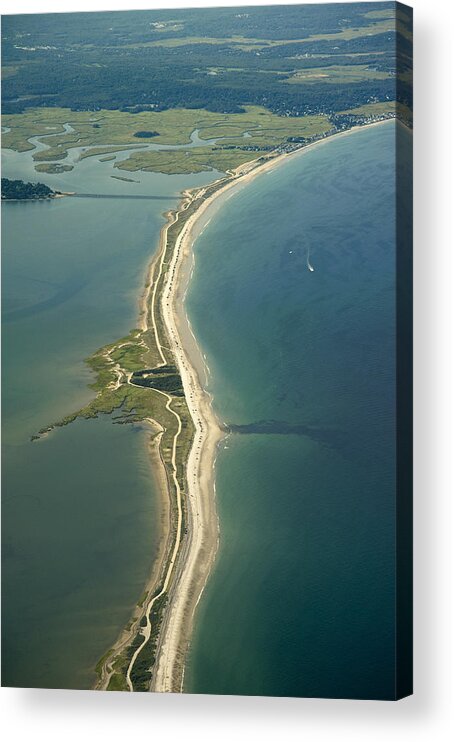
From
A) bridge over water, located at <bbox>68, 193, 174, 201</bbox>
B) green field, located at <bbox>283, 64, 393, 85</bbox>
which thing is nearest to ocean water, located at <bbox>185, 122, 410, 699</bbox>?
green field, located at <bbox>283, 64, 393, 85</bbox>

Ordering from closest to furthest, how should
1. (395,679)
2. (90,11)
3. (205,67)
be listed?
(395,679), (90,11), (205,67)

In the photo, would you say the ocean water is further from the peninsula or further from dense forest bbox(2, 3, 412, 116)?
the peninsula

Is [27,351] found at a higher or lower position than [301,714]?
higher

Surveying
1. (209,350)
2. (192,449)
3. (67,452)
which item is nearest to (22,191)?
(209,350)

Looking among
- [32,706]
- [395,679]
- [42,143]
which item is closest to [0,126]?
[42,143]

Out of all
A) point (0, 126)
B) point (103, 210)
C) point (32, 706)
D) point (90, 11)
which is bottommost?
point (32, 706)

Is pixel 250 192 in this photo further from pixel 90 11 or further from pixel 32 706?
pixel 32 706
